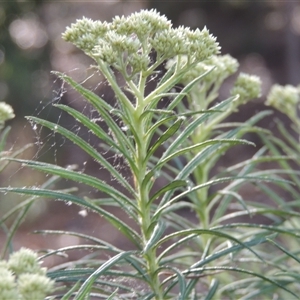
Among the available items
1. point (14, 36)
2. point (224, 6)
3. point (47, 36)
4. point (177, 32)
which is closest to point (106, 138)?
point (177, 32)

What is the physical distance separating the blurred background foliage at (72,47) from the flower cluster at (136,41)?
10.5 feet

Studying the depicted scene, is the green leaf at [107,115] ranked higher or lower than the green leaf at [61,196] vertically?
higher

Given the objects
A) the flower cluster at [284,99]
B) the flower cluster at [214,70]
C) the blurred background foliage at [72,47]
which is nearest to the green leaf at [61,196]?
the flower cluster at [214,70]

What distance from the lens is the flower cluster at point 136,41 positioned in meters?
0.82

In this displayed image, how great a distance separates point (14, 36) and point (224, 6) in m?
2.91

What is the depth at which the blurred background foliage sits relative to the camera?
4.89 meters

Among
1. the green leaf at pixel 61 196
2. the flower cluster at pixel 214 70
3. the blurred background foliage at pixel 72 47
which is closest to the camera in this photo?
the green leaf at pixel 61 196

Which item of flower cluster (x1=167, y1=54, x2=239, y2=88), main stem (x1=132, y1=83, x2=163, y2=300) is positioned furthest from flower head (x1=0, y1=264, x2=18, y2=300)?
flower cluster (x1=167, y1=54, x2=239, y2=88)

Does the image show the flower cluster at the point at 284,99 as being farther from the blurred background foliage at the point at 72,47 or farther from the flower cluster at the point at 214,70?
the blurred background foliage at the point at 72,47

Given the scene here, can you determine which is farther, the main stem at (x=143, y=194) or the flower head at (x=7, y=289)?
the main stem at (x=143, y=194)

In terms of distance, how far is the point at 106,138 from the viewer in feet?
2.81

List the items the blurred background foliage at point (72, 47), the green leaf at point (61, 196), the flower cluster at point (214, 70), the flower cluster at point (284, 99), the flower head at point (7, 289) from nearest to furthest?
the flower head at point (7, 289) < the green leaf at point (61, 196) < the flower cluster at point (214, 70) < the flower cluster at point (284, 99) < the blurred background foliage at point (72, 47)

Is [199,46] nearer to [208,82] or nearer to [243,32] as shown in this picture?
[208,82]

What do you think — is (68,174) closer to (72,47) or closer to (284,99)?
(284,99)
